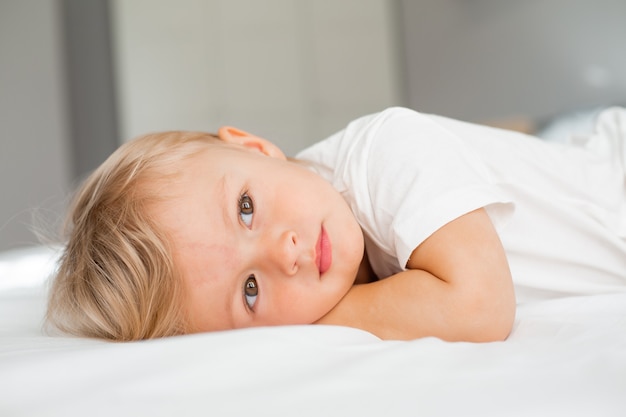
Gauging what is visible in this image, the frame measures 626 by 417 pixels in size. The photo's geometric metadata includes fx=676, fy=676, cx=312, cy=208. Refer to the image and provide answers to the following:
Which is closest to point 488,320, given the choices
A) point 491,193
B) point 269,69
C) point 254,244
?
point 491,193

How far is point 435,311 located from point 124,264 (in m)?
0.40

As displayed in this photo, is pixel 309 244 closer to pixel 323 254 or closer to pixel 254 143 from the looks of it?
pixel 323 254

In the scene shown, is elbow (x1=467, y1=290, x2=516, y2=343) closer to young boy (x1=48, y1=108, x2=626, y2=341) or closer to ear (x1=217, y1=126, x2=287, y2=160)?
young boy (x1=48, y1=108, x2=626, y2=341)

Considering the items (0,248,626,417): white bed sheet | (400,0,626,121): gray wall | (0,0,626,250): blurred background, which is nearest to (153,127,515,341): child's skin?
(0,248,626,417): white bed sheet

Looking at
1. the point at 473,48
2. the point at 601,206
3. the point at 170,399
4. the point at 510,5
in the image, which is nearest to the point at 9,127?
the point at 473,48

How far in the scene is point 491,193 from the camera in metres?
0.88

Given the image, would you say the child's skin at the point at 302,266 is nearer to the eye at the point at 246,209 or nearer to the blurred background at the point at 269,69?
the eye at the point at 246,209

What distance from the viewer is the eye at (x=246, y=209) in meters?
0.88

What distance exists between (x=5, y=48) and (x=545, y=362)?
3.52m

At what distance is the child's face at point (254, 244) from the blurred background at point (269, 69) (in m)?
2.73

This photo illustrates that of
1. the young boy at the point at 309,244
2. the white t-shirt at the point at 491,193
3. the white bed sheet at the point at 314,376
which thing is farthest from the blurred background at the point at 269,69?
the white bed sheet at the point at 314,376

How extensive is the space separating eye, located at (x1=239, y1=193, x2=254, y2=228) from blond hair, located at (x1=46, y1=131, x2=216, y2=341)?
3.8 inches

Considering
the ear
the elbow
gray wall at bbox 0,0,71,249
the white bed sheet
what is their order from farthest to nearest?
gray wall at bbox 0,0,71,249 → the ear → the elbow → the white bed sheet

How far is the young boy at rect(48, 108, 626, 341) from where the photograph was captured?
837mm
